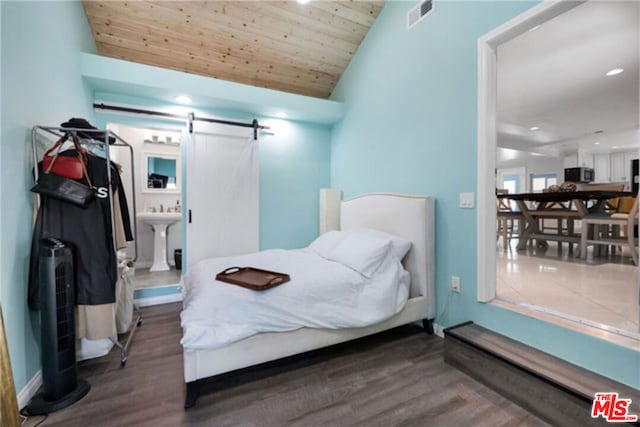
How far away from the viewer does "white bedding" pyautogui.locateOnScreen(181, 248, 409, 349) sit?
1589 mm

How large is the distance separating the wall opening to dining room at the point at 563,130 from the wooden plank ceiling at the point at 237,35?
1.84 metres

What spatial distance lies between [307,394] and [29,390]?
5.36 feet

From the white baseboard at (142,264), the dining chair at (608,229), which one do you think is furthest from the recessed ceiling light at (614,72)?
the white baseboard at (142,264)

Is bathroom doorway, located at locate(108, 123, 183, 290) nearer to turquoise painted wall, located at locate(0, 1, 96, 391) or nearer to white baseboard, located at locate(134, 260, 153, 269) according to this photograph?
white baseboard, located at locate(134, 260, 153, 269)

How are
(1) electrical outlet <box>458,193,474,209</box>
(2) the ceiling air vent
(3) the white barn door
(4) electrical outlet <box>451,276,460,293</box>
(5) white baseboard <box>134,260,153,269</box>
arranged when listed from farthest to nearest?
(5) white baseboard <box>134,260,153,269</box>
(3) the white barn door
(2) the ceiling air vent
(4) electrical outlet <box>451,276,460,293</box>
(1) electrical outlet <box>458,193,474,209</box>

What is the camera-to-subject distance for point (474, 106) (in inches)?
81.4

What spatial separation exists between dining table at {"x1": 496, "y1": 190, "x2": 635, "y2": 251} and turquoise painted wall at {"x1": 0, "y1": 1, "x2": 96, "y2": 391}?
4516mm

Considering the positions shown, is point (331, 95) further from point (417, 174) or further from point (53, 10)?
point (53, 10)

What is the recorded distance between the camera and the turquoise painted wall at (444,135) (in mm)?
1696

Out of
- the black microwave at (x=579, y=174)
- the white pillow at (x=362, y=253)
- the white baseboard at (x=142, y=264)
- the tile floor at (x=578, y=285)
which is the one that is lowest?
the white baseboard at (x=142, y=264)

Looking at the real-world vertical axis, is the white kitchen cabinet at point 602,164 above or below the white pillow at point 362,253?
above

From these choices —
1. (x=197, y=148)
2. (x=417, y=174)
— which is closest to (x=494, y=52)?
(x=417, y=174)

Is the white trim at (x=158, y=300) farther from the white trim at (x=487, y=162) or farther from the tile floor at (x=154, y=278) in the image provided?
the white trim at (x=487, y=162)

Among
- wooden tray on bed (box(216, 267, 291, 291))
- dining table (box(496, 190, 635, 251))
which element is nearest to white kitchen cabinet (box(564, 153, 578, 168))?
dining table (box(496, 190, 635, 251))
